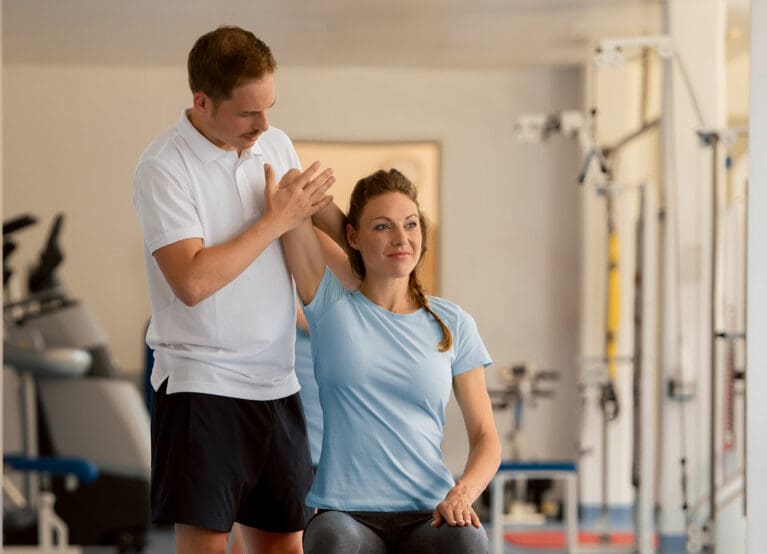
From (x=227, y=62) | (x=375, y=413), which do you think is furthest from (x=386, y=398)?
(x=227, y=62)

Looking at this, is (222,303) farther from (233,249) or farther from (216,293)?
(233,249)

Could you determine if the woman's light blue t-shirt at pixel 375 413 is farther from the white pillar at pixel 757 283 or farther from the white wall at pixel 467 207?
the white wall at pixel 467 207

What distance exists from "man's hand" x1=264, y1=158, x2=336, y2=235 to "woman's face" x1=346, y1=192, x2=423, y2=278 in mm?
109

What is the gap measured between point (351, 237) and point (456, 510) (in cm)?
53

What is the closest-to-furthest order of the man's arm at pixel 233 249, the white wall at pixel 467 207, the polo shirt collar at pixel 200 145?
the man's arm at pixel 233 249
the polo shirt collar at pixel 200 145
the white wall at pixel 467 207

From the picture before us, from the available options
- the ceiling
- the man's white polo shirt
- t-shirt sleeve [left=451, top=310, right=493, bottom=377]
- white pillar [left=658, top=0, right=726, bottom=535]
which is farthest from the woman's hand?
white pillar [left=658, top=0, right=726, bottom=535]

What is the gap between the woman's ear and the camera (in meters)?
2.10

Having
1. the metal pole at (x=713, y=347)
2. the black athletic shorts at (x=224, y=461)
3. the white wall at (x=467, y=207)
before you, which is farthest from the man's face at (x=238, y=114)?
the white wall at (x=467, y=207)

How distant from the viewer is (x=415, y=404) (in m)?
2.03

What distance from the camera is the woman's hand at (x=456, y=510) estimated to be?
6.38 ft

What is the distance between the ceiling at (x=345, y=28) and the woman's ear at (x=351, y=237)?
49 centimetres

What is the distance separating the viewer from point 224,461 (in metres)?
1.93

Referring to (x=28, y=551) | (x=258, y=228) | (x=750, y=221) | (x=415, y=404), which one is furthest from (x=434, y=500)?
(x=28, y=551)

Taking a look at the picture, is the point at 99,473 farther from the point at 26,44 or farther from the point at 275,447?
the point at 275,447
